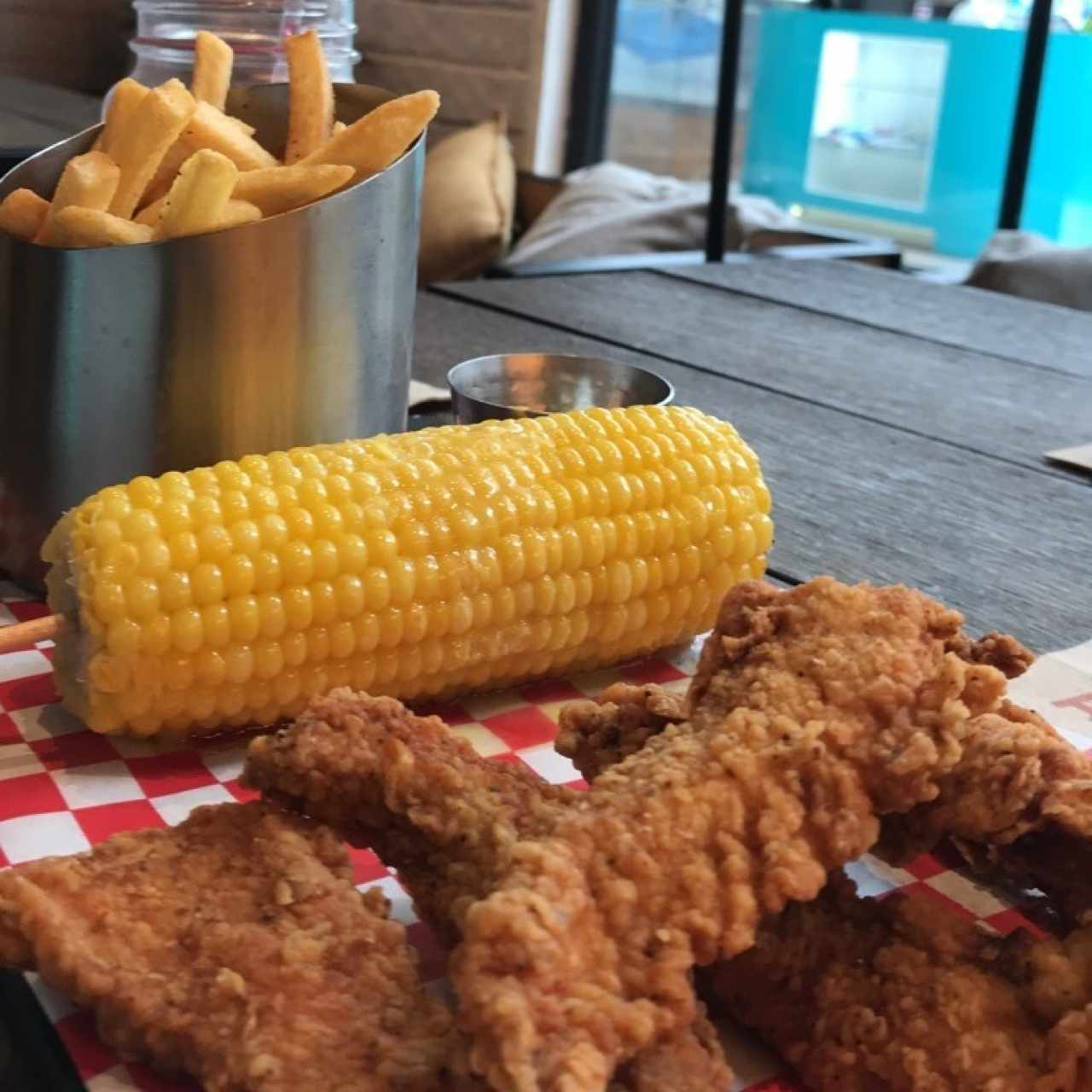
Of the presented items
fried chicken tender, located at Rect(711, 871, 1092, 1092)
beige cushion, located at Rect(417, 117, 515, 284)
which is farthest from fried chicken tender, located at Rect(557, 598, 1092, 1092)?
beige cushion, located at Rect(417, 117, 515, 284)

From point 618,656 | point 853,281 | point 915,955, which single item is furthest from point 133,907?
point 853,281

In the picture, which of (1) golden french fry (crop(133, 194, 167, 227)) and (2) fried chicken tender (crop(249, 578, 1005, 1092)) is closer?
(2) fried chicken tender (crop(249, 578, 1005, 1092))

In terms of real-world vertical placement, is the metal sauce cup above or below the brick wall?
below

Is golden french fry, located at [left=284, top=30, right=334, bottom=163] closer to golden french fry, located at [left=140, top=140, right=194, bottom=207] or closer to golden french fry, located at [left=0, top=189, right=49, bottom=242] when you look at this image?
golden french fry, located at [left=140, top=140, right=194, bottom=207]

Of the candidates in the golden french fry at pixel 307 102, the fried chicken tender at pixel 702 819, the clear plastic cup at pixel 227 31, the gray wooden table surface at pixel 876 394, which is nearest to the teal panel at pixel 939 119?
the gray wooden table surface at pixel 876 394

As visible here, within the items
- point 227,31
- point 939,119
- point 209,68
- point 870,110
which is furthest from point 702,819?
point 870,110

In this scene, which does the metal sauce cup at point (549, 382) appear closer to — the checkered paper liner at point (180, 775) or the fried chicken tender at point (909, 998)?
the checkered paper liner at point (180, 775)
